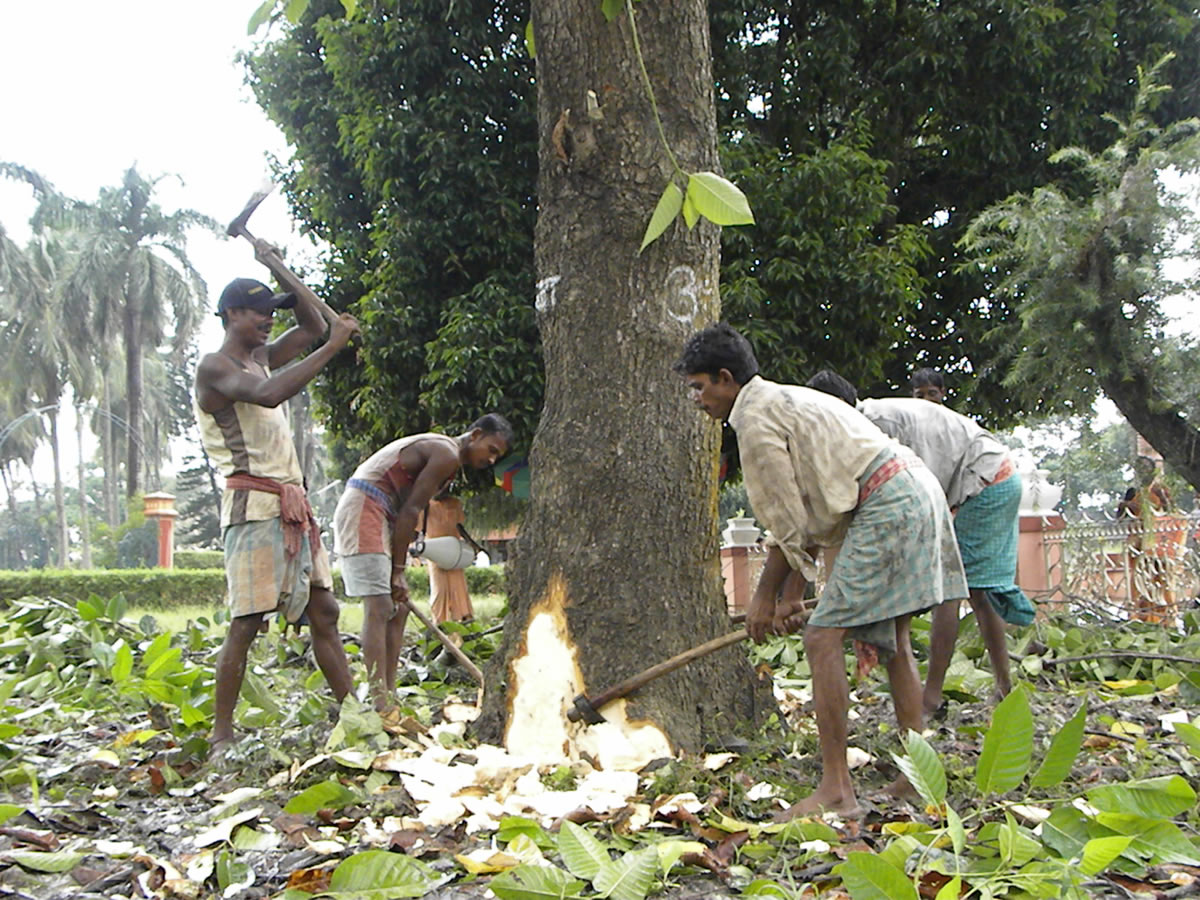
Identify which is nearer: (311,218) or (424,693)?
(424,693)

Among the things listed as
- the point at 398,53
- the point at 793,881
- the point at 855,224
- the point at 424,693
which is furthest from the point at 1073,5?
the point at 793,881

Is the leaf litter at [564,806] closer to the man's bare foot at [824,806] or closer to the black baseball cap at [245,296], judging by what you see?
the man's bare foot at [824,806]

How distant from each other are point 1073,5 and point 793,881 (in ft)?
33.9

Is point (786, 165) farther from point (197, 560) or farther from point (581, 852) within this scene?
point (197, 560)

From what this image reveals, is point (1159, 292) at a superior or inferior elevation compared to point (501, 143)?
inferior

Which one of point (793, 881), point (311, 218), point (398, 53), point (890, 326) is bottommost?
point (793, 881)

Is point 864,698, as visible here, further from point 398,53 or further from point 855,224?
point 398,53

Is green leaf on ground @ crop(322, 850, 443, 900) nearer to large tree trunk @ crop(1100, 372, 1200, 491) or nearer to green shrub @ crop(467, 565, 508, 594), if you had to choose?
large tree trunk @ crop(1100, 372, 1200, 491)

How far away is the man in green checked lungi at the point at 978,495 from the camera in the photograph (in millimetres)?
4672

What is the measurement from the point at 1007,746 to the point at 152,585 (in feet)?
65.8

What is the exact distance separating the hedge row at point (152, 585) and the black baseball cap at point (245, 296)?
632 inches

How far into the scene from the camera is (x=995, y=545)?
4766 millimetres

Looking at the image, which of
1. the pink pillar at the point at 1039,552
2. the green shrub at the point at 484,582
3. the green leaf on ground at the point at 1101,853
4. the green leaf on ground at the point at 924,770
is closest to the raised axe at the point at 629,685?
the green leaf on ground at the point at 924,770

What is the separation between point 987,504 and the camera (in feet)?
15.8
